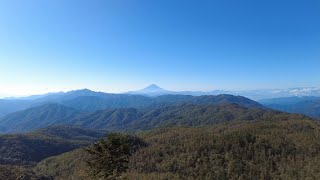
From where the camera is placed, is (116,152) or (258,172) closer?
(116,152)

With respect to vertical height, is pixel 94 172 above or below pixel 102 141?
below

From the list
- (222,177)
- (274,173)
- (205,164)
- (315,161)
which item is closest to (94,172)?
(222,177)

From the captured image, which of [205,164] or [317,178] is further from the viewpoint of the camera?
[205,164]

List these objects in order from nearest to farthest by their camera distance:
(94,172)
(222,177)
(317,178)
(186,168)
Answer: (94,172) < (317,178) < (222,177) < (186,168)

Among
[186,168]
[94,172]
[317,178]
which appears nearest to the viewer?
[94,172]

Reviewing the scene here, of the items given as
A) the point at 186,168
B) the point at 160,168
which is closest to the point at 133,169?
the point at 160,168

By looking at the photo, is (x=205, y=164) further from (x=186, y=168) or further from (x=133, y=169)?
(x=133, y=169)

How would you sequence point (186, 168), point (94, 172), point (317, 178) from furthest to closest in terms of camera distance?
point (186, 168) → point (317, 178) → point (94, 172)

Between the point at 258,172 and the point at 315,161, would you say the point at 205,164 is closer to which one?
the point at 258,172

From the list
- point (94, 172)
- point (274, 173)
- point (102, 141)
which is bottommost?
point (274, 173)
